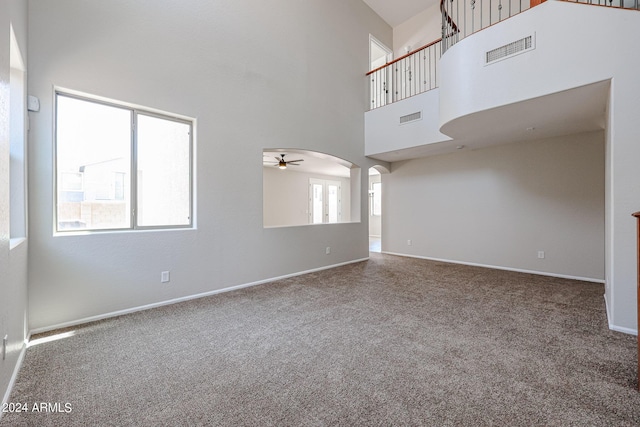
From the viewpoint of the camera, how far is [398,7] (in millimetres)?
6535

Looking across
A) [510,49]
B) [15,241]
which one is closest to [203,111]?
[15,241]

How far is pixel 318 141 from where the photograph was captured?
205 inches

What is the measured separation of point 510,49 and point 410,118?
2162 millimetres

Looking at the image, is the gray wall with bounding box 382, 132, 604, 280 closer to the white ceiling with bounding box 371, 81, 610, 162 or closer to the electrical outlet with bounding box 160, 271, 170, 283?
the white ceiling with bounding box 371, 81, 610, 162

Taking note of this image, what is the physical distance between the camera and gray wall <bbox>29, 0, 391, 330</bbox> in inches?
105

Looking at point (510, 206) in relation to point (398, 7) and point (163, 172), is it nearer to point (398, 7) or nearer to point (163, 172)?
point (398, 7)

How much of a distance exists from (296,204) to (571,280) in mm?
6993

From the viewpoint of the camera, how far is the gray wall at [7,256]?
1.57 m

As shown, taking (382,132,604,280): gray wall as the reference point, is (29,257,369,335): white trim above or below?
below

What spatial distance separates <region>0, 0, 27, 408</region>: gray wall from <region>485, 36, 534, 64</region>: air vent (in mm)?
4417

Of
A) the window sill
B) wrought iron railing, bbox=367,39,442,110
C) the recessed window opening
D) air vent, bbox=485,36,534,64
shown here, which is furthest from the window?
wrought iron railing, bbox=367,39,442,110

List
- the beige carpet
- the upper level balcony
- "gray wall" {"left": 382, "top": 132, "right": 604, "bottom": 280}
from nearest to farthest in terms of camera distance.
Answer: the beige carpet, the upper level balcony, "gray wall" {"left": 382, "top": 132, "right": 604, "bottom": 280}

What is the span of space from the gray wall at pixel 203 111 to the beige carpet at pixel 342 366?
0.49 meters

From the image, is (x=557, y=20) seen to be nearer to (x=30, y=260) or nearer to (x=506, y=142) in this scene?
(x=506, y=142)
